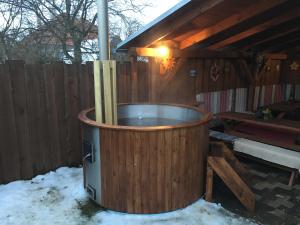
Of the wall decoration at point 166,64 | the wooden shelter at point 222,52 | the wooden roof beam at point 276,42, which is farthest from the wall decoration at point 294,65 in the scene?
the wall decoration at point 166,64

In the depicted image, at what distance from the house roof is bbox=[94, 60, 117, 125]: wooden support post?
1.47m

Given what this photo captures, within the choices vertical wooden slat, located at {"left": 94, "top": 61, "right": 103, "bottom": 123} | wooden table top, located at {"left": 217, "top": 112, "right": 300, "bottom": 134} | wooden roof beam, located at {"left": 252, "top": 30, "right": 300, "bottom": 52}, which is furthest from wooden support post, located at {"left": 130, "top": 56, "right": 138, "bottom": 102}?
wooden roof beam, located at {"left": 252, "top": 30, "right": 300, "bottom": 52}

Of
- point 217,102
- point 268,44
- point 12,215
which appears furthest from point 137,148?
point 268,44

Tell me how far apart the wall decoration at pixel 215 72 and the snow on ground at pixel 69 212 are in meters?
4.22

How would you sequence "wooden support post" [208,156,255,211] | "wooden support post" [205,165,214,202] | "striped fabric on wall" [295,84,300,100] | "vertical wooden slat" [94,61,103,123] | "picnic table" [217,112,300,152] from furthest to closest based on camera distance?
"striped fabric on wall" [295,84,300,100] < "picnic table" [217,112,300,152] < "wooden support post" [205,165,214,202] < "wooden support post" [208,156,255,211] < "vertical wooden slat" [94,61,103,123]

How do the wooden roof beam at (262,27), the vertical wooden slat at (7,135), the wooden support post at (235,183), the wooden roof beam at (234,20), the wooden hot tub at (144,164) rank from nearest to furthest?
the wooden hot tub at (144,164) → the wooden support post at (235,183) → the vertical wooden slat at (7,135) → the wooden roof beam at (234,20) → the wooden roof beam at (262,27)

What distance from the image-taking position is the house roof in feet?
13.0

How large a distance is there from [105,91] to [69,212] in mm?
1539

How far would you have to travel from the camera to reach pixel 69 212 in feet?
10.7

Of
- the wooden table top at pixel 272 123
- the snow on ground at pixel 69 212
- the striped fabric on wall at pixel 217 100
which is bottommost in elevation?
the snow on ground at pixel 69 212

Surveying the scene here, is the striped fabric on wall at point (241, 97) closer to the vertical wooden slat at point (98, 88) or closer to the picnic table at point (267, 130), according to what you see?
the picnic table at point (267, 130)

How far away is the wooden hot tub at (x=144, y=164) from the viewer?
3.04 m

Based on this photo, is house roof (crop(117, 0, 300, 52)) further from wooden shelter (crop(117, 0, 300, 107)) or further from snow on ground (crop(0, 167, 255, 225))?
snow on ground (crop(0, 167, 255, 225))

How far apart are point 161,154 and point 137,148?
0.29m
